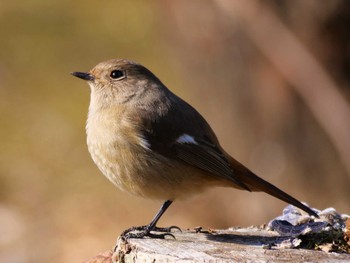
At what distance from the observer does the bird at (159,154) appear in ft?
19.6

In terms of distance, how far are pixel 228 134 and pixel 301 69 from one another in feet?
4.57

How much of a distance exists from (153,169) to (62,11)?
14026 millimetres

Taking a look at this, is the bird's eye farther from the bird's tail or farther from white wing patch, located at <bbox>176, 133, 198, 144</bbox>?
the bird's tail

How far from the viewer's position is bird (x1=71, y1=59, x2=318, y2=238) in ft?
19.6

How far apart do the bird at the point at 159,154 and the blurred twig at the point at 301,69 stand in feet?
7.35

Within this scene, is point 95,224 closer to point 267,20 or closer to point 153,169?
point 267,20

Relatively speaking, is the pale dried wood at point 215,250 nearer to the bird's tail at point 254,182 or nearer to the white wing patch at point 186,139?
the bird's tail at point 254,182

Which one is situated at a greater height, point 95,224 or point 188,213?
point 188,213

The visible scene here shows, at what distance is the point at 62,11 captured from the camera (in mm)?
19500

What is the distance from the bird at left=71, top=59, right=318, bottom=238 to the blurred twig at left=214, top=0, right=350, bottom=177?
224cm

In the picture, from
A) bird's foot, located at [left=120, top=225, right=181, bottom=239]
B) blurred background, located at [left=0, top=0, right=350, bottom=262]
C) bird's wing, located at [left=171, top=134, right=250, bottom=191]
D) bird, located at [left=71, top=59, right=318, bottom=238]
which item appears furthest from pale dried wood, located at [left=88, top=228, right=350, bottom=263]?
blurred background, located at [left=0, top=0, right=350, bottom=262]

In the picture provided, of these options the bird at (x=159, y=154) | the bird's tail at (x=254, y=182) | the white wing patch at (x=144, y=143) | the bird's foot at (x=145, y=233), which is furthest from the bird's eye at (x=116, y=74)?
the bird's foot at (x=145, y=233)

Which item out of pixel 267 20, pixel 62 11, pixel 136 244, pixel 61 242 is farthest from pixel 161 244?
pixel 62 11

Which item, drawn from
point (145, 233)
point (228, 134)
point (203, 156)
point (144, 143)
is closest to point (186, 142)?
point (203, 156)
